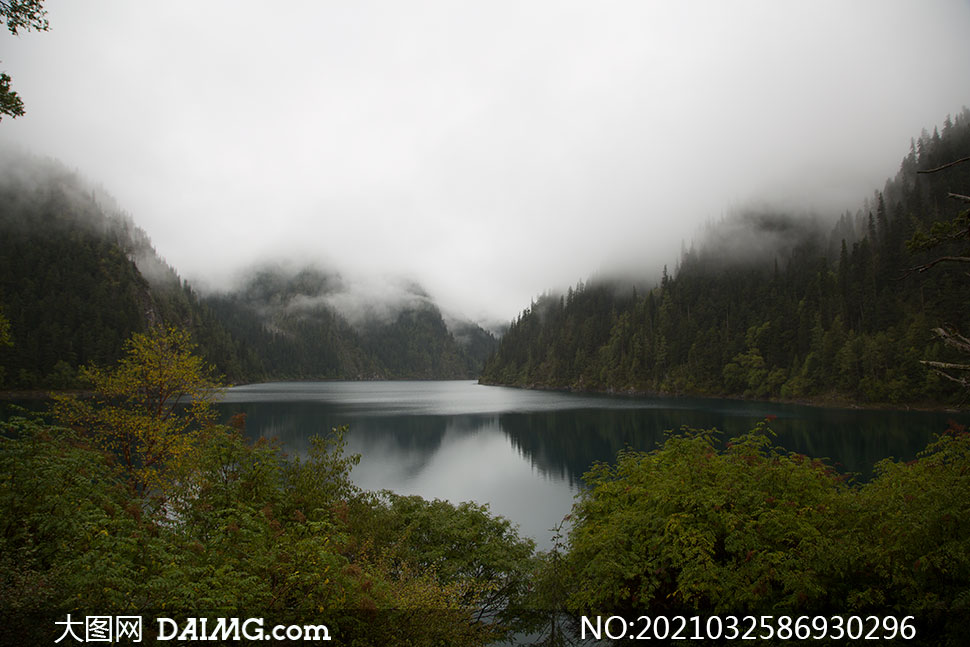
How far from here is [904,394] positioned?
7644 centimetres

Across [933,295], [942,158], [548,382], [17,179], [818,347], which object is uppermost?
[17,179]

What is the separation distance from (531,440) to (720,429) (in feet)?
83.6

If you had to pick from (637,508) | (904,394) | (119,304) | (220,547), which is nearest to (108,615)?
(220,547)

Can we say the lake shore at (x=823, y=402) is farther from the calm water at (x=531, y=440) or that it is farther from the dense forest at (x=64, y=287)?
the dense forest at (x=64, y=287)

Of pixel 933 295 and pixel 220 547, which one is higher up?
pixel 933 295

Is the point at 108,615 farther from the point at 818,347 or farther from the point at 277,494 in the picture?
the point at 818,347

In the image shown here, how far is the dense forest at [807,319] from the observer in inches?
3219

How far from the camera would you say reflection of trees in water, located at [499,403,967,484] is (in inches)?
1737

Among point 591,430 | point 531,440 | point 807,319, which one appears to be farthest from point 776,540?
point 807,319

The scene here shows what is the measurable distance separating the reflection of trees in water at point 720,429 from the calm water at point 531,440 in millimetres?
132

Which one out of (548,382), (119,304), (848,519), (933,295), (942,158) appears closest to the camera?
(848,519)

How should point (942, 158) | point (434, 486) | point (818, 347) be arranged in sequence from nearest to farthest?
1. point (434, 486)
2. point (818, 347)
3. point (942, 158)

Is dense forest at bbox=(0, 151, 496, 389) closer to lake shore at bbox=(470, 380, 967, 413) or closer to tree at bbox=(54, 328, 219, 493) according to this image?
tree at bbox=(54, 328, 219, 493)

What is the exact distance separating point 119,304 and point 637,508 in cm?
16032
